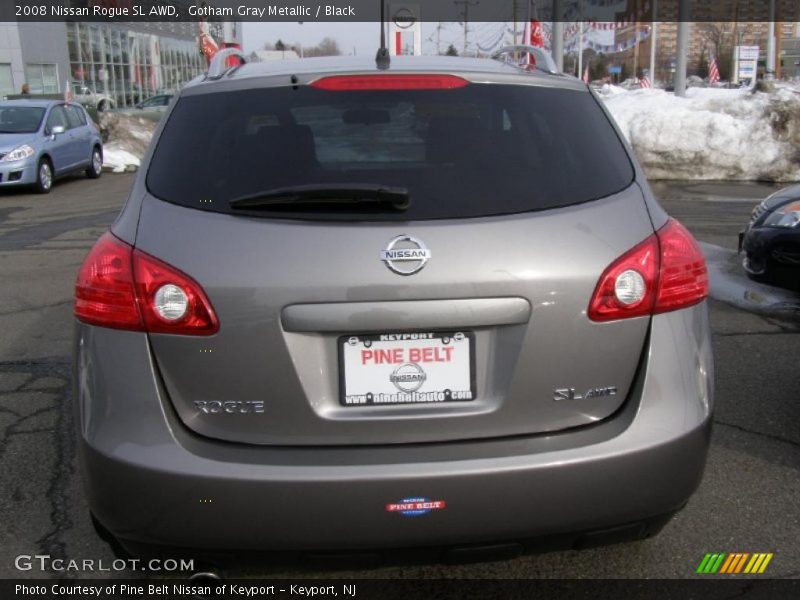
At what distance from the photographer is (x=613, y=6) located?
107 ft

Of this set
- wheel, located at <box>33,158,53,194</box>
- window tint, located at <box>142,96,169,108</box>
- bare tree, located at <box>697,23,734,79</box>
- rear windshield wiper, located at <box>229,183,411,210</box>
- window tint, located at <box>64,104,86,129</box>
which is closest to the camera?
rear windshield wiper, located at <box>229,183,411,210</box>

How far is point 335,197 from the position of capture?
2301 mm

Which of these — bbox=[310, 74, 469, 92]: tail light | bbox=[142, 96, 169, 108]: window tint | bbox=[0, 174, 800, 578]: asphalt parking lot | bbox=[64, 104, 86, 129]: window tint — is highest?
bbox=[310, 74, 469, 92]: tail light

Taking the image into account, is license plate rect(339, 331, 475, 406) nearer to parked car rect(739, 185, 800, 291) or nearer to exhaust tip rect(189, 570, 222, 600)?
exhaust tip rect(189, 570, 222, 600)

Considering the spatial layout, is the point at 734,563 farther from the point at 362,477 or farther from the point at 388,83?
the point at 388,83

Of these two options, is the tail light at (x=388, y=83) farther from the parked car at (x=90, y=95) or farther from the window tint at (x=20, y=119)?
the parked car at (x=90, y=95)

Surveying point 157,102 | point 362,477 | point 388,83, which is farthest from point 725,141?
point 157,102

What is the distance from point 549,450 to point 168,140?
4.83ft

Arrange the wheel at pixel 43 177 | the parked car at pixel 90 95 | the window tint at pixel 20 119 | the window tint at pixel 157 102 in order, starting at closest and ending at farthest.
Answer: the wheel at pixel 43 177
the window tint at pixel 20 119
the parked car at pixel 90 95
the window tint at pixel 157 102

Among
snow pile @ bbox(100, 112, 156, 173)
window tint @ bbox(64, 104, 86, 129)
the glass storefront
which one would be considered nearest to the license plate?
window tint @ bbox(64, 104, 86, 129)

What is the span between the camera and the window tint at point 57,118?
15.1 meters

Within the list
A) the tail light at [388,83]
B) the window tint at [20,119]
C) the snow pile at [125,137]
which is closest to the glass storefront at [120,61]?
the snow pile at [125,137]

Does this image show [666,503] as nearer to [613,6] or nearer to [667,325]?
[667,325]

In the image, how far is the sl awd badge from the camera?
7.30 feet
